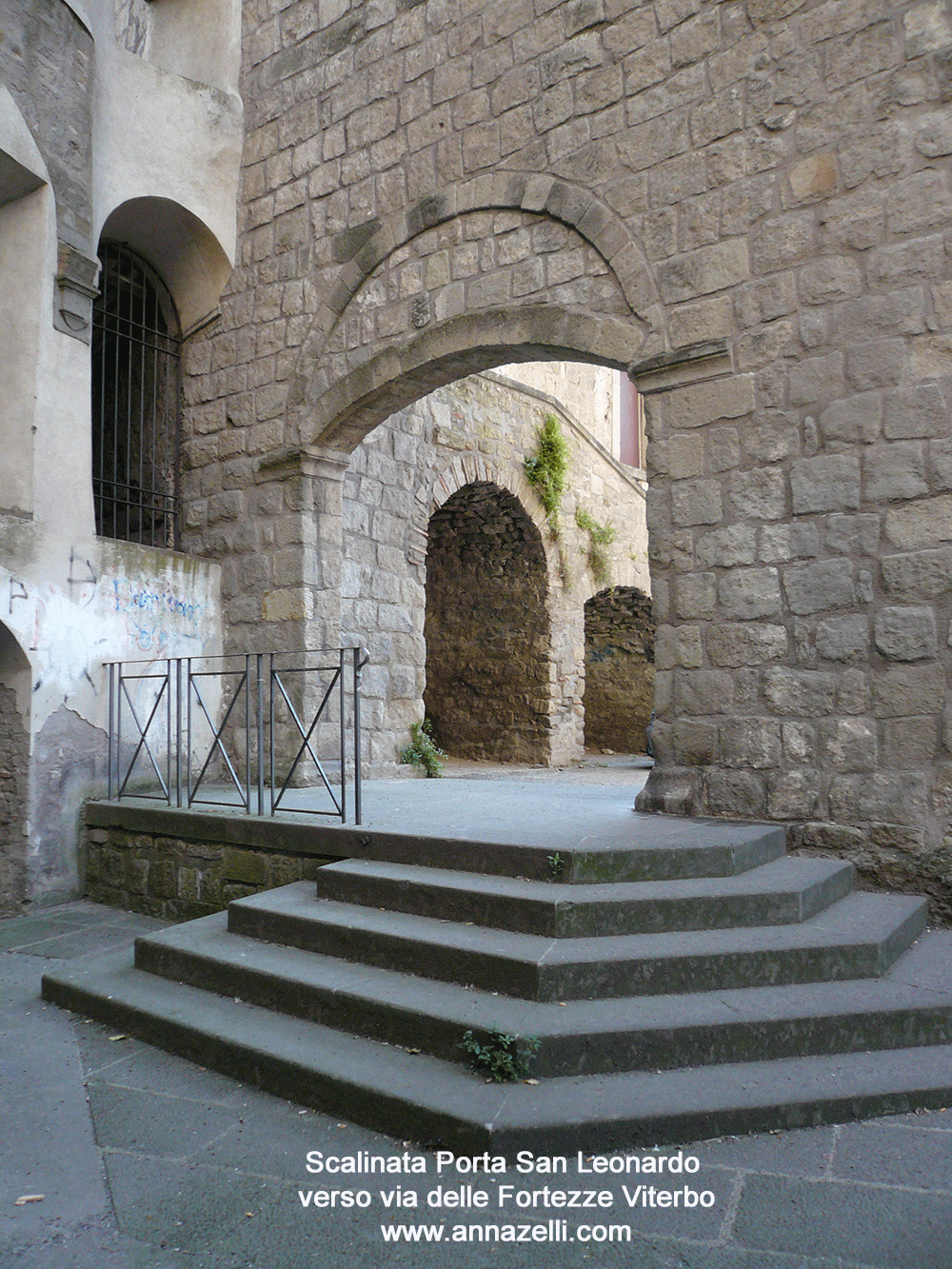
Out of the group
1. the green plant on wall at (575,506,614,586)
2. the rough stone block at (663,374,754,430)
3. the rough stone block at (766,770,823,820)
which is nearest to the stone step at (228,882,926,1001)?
the rough stone block at (766,770,823,820)

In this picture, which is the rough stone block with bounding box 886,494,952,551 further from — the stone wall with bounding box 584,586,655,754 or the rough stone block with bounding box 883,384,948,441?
the stone wall with bounding box 584,586,655,754

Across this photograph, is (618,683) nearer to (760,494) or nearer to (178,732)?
(760,494)

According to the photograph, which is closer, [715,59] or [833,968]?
[833,968]

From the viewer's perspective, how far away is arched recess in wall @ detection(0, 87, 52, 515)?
201 inches

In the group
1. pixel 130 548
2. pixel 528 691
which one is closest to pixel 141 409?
pixel 130 548

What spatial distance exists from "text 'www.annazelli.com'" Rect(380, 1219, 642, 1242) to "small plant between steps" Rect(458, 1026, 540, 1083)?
0.42 metres

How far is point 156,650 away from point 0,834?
1.40m

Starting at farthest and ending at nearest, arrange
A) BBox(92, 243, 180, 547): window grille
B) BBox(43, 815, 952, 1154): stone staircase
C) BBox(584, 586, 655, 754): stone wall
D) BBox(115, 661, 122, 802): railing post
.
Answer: BBox(584, 586, 655, 754): stone wall < BBox(92, 243, 180, 547): window grille < BBox(115, 661, 122, 802): railing post < BBox(43, 815, 952, 1154): stone staircase

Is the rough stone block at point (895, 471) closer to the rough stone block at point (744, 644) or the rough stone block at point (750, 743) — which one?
the rough stone block at point (744, 644)

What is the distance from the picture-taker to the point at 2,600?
4895mm

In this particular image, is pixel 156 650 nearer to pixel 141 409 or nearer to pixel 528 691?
pixel 141 409

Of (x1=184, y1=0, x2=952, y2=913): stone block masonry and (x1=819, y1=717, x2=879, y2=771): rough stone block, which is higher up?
(x1=184, y1=0, x2=952, y2=913): stone block masonry

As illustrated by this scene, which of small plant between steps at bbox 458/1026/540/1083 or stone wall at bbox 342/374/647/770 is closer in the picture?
small plant between steps at bbox 458/1026/540/1083

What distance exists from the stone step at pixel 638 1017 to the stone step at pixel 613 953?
0.04 meters
